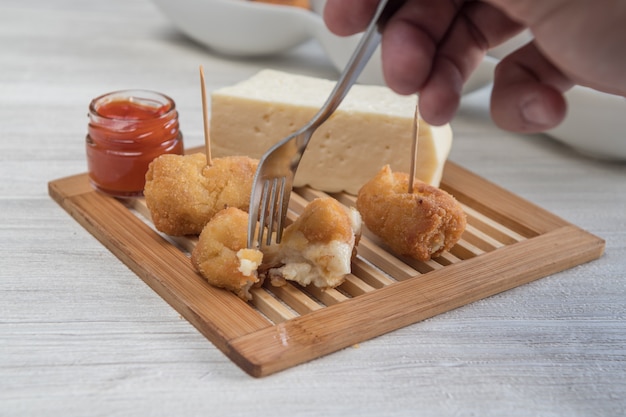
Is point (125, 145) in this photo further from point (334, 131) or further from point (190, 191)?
point (334, 131)

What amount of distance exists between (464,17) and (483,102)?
5.30ft

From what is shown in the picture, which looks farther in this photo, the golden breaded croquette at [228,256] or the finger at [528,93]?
the golden breaded croquette at [228,256]

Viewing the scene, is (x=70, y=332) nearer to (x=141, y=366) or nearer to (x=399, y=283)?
(x=141, y=366)

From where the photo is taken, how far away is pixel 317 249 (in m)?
2.02

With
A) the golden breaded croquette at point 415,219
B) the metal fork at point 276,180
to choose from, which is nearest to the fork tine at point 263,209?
the metal fork at point 276,180

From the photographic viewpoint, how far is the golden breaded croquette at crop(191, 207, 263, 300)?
1952mm

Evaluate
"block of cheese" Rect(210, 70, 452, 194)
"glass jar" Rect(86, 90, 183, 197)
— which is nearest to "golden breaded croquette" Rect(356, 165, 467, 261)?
"block of cheese" Rect(210, 70, 452, 194)

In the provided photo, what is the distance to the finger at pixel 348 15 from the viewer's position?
1846 millimetres

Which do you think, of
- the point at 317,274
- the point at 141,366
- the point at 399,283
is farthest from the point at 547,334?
the point at 141,366

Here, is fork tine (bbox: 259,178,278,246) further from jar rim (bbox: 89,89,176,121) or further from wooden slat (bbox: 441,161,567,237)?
wooden slat (bbox: 441,161,567,237)

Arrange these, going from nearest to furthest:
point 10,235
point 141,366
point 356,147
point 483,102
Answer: point 141,366 → point 10,235 → point 356,147 → point 483,102

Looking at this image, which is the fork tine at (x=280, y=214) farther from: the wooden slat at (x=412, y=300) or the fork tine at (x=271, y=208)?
the wooden slat at (x=412, y=300)

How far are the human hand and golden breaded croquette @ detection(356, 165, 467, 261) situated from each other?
1.21 ft

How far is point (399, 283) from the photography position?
202 centimetres
